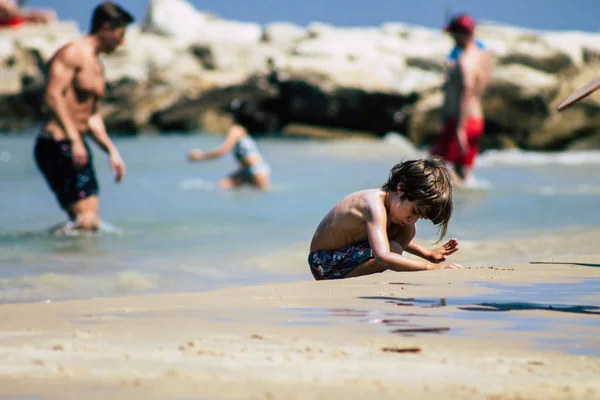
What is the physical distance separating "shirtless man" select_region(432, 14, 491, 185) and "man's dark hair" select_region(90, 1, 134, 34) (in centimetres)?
429

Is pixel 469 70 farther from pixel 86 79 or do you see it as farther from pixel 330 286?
pixel 330 286

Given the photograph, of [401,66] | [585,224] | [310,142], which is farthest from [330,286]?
[401,66]

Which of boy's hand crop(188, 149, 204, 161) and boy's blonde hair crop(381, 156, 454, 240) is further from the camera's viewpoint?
boy's hand crop(188, 149, 204, 161)

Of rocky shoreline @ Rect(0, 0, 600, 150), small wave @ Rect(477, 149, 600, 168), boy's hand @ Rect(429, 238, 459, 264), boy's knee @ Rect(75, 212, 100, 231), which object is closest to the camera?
boy's hand @ Rect(429, 238, 459, 264)

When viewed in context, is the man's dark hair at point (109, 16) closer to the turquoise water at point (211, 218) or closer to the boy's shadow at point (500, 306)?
the turquoise water at point (211, 218)

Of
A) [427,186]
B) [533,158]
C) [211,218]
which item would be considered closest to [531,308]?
[427,186]

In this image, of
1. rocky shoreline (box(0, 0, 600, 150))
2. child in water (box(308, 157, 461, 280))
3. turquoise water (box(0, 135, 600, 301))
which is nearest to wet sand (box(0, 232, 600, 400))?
child in water (box(308, 157, 461, 280))

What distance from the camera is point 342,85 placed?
Answer: 85.7 feet

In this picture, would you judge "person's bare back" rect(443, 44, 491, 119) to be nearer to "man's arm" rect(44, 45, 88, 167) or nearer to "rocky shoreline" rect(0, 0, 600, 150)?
"man's arm" rect(44, 45, 88, 167)

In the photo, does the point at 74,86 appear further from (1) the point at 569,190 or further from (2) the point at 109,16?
(1) the point at 569,190

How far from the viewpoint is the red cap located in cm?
1080

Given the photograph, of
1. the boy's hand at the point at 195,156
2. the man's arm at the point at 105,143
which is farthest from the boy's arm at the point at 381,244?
the boy's hand at the point at 195,156

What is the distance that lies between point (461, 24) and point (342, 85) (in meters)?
15.3

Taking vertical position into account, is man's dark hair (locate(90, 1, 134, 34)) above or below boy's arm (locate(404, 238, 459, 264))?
above
